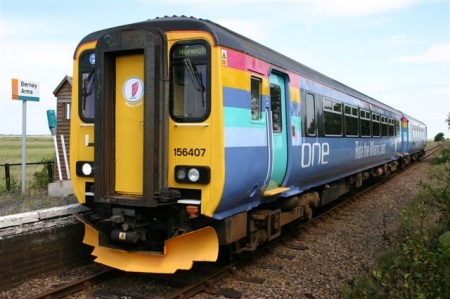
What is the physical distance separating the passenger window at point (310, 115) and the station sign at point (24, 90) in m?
6.06

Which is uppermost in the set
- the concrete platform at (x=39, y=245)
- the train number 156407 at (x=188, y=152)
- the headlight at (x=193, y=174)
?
the train number 156407 at (x=188, y=152)

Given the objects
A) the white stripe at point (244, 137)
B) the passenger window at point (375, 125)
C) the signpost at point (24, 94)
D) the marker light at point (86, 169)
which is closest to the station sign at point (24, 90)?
the signpost at point (24, 94)

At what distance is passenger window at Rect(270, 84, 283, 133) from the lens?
6363 millimetres

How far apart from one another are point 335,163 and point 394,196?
17.9 feet

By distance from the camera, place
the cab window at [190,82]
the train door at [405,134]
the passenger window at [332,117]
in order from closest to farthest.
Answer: the cab window at [190,82], the passenger window at [332,117], the train door at [405,134]

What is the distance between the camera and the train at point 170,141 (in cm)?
500

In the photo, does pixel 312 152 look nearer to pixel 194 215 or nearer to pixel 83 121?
pixel 194 215

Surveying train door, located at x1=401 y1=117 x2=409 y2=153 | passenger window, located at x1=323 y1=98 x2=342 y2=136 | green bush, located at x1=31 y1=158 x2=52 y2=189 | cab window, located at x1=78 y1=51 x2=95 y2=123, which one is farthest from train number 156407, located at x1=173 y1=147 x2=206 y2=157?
train door, located at x1=401 y1=117 x2=409 y2=153

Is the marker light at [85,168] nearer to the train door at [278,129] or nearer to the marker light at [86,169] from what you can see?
the marker light at [86,169]

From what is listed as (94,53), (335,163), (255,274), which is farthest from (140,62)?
(335,163)

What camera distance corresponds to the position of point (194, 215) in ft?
16.7

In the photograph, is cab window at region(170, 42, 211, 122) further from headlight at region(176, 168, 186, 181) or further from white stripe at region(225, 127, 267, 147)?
headlight at region(176, 168, 186, 181)

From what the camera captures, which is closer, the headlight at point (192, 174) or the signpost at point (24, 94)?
the headlight at point (192, 174)

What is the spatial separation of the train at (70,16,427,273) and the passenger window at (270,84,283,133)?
218mm
